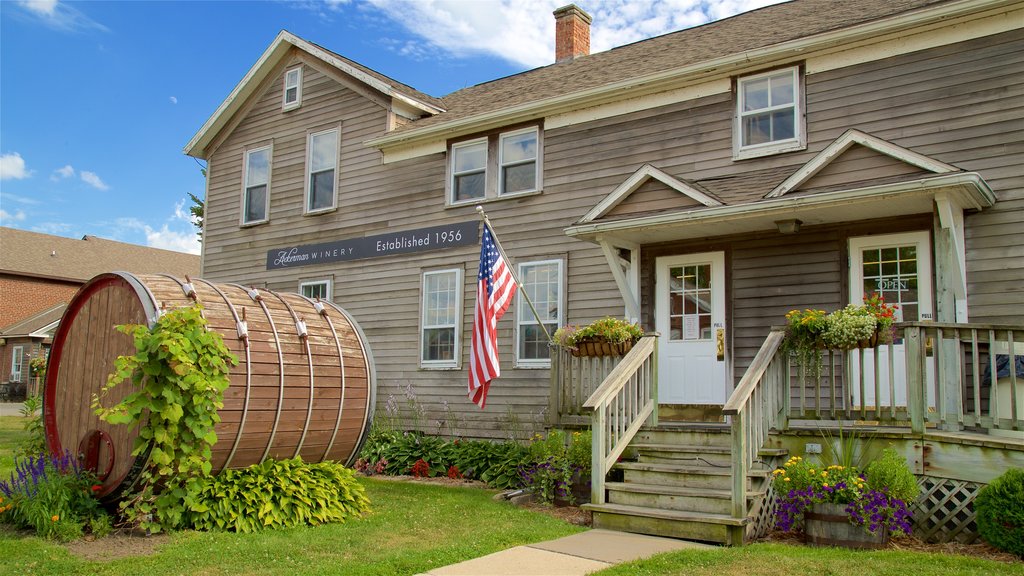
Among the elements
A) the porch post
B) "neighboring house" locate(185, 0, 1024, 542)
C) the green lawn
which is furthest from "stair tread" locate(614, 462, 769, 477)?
the porch post

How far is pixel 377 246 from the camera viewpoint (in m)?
14.7

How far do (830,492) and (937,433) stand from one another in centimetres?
127

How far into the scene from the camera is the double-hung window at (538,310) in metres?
12.4

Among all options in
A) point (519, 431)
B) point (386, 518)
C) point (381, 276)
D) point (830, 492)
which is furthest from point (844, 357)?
point (381, 276)

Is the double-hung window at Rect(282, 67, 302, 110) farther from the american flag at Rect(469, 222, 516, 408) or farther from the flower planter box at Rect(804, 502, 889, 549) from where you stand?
the flower planter box at Rect(804, 502, 889, 549)

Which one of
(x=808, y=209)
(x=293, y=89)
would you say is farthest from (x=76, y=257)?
(x=808, y=209)

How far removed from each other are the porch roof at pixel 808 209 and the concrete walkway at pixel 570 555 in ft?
12.5

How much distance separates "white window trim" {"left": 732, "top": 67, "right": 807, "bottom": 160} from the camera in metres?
10.4

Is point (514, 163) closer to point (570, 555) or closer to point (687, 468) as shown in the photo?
point (687, 468)

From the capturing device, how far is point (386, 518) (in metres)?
8.16

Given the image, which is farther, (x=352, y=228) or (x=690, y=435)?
(x=352, y=228)

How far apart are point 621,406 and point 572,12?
402 inches

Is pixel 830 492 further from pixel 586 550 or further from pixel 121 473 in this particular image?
pixel 121 473

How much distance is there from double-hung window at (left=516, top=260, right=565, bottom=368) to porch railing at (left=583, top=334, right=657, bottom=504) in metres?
3.19
